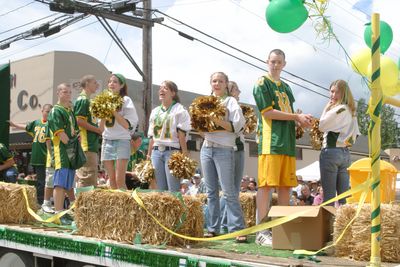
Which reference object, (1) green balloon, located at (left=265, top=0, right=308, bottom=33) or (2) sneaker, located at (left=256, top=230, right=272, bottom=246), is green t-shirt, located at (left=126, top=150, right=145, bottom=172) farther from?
(1) green balloon, located at (left=265, top=0, right=308, bottom=33)

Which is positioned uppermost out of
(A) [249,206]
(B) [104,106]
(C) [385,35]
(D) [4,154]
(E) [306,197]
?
(C) [385,35]

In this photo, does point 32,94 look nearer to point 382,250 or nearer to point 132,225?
point 132,225

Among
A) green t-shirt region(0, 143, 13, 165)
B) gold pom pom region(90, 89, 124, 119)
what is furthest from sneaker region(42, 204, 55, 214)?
green t-shirt region(0, 143, 13, 165)

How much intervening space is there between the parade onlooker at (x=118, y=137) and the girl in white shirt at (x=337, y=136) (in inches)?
93.3

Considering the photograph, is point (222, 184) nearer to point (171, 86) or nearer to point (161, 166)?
point (161, 166)

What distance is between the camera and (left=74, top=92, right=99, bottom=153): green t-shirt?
732 centimetres

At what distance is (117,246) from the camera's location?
Result: 178 inches

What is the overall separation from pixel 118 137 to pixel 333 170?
102 inches

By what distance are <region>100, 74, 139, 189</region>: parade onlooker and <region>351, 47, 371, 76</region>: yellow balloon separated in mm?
3034

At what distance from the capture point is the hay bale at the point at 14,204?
246 inches

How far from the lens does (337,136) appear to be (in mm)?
5703

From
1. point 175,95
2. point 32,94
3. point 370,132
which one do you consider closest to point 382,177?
point 370,132

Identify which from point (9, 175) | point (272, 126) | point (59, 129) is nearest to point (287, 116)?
point (272, 126)

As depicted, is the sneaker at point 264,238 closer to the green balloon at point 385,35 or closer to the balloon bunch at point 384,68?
the balloon bunch at point 384,68
